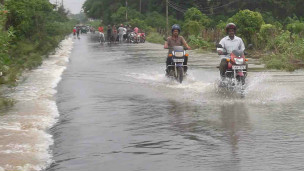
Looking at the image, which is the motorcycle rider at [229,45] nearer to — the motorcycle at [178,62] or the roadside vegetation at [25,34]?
the motorcycle at [178,62]

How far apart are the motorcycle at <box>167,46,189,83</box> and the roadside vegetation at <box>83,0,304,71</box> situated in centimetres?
522

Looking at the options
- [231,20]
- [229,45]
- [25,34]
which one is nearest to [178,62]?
[229,45]

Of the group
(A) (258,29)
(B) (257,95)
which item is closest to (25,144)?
(B) (257,95)

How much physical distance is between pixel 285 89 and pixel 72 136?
7.34 metres

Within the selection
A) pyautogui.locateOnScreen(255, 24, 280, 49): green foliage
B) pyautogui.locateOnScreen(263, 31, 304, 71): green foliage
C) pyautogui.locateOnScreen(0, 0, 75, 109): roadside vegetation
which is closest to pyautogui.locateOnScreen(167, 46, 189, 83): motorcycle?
pyautogui.locateOnScreen(0, 0, 75, 109): roadside vegetation

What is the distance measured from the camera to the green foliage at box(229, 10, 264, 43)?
31.1 meters

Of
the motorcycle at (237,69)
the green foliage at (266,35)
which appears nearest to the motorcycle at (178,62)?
the motorcycle at (237,69)

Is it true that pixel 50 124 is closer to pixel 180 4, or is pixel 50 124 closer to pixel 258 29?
pixel 258 29

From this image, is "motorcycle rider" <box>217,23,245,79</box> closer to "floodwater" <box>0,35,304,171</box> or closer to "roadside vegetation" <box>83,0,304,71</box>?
"floodwater" <box>0,35,304,171</box>

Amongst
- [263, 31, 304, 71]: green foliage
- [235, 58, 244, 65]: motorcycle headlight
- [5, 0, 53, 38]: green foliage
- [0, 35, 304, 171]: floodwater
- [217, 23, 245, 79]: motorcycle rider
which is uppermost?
[5, 0, 53, 38]: green foliage

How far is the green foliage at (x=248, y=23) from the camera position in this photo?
3107 centimetres

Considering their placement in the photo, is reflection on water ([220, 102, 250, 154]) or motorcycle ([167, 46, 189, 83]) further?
motorcycle ([167, 46, 189, 83])

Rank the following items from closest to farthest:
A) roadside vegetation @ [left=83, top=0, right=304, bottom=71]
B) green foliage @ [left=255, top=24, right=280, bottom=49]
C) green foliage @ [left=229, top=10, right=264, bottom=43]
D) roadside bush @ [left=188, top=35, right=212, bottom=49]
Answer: roadside vegetation @ [left=83, top=0, right=304, bottom=71]
green foliage @ [left=255, top=24, right=280, bottom=49]
green foliage @ [left=229, top=10, right=264, bottom=43]
roadside bush @ [left=188, top=35, right=212, bottom=49]

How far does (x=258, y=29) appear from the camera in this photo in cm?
3162
